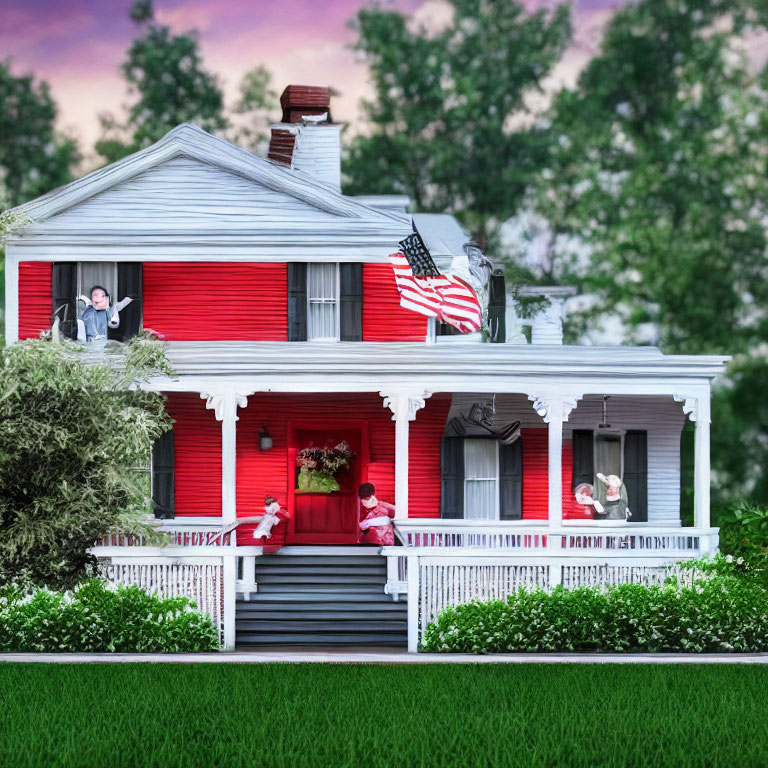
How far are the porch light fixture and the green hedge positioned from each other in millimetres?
6203

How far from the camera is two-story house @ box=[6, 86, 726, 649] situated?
A: 21.2 metres

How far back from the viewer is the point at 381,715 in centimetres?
1270

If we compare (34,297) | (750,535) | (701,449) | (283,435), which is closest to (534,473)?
(701,449)

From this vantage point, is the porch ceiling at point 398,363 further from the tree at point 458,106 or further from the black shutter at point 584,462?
the tree at point 458,106

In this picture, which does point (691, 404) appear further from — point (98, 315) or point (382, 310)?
point (98, 315)

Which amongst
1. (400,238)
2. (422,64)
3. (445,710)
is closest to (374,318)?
(400,238)

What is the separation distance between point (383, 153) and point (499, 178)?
3616mm

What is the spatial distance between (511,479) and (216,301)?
581 centimetres

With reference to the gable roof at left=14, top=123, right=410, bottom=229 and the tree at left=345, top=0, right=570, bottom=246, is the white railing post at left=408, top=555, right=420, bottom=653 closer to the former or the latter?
the gable roof at left=14, top=123, right=410, bottom=229

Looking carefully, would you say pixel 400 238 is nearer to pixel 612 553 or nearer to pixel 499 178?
pixel 612 553

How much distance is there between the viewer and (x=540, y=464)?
2469 centimetres

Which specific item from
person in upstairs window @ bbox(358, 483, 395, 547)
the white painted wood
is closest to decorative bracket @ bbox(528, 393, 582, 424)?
the white painted wood

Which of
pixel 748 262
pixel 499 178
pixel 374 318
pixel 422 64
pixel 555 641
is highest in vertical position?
pixel 422 64

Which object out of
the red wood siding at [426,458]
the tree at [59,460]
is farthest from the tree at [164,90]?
the tree at [59,460]
